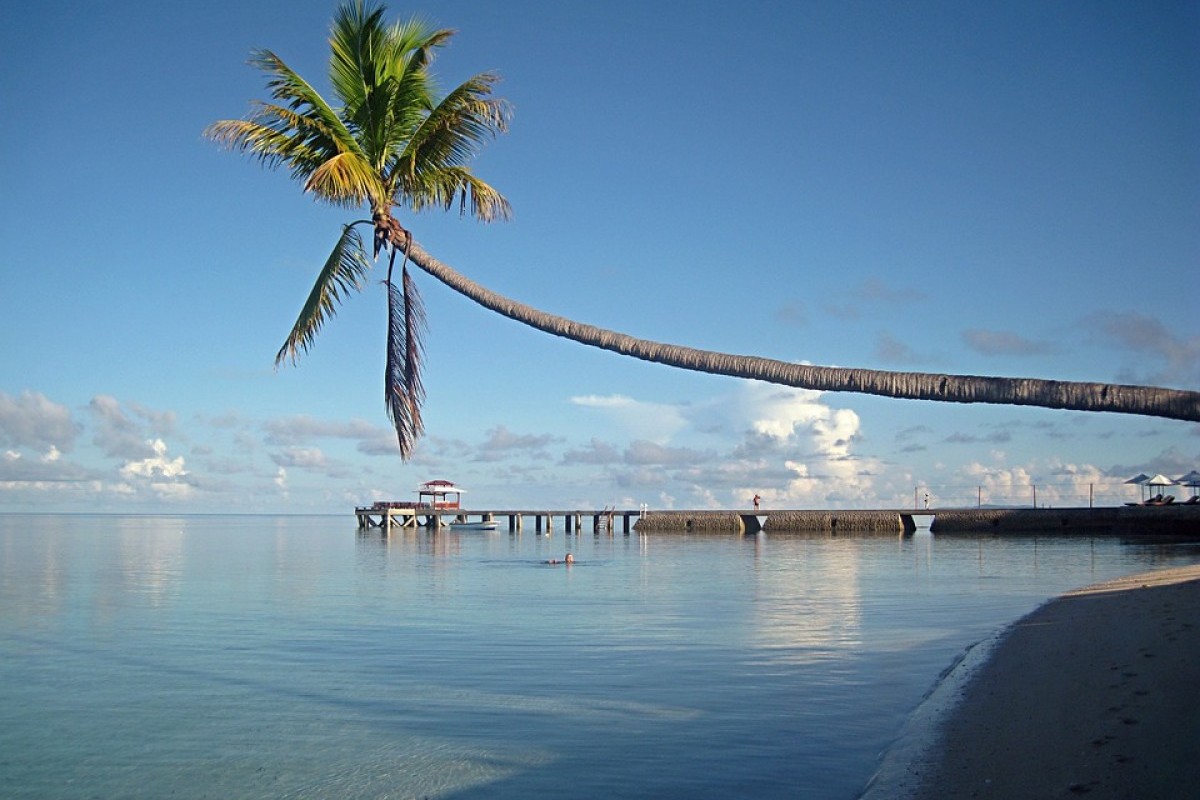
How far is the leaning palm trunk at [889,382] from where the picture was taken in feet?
19.5

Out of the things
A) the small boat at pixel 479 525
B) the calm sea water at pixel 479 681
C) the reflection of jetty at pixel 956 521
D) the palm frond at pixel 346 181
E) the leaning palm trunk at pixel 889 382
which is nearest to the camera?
the leaning palm trunk at pixel 889 382

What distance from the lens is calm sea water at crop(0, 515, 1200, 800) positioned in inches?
332

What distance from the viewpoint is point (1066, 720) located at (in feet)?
24.5

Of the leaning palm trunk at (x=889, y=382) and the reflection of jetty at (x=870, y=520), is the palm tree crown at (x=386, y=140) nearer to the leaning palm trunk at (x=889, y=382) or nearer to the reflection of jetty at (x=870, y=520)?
the leaning palm trunk at (x=889, y=382)

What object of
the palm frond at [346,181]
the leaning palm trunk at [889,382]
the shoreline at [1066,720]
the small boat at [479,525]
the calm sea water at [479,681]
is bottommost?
the small boat at [479,525]

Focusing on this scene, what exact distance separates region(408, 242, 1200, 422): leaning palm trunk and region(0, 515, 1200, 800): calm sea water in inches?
132

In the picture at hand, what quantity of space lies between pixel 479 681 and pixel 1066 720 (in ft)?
25.0

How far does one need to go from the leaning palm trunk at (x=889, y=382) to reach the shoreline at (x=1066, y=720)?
2.26m

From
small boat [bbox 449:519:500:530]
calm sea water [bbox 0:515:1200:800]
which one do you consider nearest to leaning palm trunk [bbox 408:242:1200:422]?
calm sea water [bbox 0:515:1200:800]

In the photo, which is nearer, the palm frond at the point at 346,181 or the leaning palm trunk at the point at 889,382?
the leaning palm trunk at the point at 889,382

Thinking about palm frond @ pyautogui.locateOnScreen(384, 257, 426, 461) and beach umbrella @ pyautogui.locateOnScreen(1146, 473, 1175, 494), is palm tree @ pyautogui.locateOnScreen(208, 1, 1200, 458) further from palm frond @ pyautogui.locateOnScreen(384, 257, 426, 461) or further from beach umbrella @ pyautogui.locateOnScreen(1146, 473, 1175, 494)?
beach umbrella @ pyautogui.locateOnScreen(1146, 473, 1175, 494)

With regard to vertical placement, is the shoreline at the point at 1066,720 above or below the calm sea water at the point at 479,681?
above

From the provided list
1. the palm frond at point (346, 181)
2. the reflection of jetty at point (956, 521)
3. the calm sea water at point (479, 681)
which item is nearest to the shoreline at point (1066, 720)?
the calm sea water at point (479, 681)

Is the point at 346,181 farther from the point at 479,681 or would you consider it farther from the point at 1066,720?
the point at 1066,720
